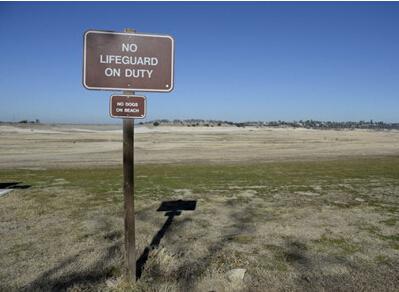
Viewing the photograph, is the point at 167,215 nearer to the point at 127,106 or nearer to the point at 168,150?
the point at 127,106

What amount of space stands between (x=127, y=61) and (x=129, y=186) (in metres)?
1.42

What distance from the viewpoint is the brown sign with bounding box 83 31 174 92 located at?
3428 mm

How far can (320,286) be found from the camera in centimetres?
379

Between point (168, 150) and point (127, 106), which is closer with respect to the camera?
point (127, 106)

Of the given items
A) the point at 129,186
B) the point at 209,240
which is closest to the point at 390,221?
the point at 209,240

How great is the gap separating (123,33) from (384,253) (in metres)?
4.82

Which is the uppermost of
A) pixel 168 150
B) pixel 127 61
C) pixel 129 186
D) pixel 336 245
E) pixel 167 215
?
pixel 127 61

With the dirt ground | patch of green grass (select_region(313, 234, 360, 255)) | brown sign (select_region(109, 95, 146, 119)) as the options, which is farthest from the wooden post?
the dirt ground

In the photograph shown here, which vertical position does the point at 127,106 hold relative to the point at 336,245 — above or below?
above

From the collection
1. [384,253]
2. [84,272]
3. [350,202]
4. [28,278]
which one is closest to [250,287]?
[84,272]

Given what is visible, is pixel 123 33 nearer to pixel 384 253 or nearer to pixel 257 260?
pixel 257 260

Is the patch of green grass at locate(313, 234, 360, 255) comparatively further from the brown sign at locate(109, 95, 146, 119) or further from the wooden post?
the brown sign at locate(109, 95, 146, 119)

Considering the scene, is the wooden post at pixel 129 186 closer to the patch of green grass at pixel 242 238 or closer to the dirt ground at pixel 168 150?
the patch of green grass at pixel 242 238

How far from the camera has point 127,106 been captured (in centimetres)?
350
